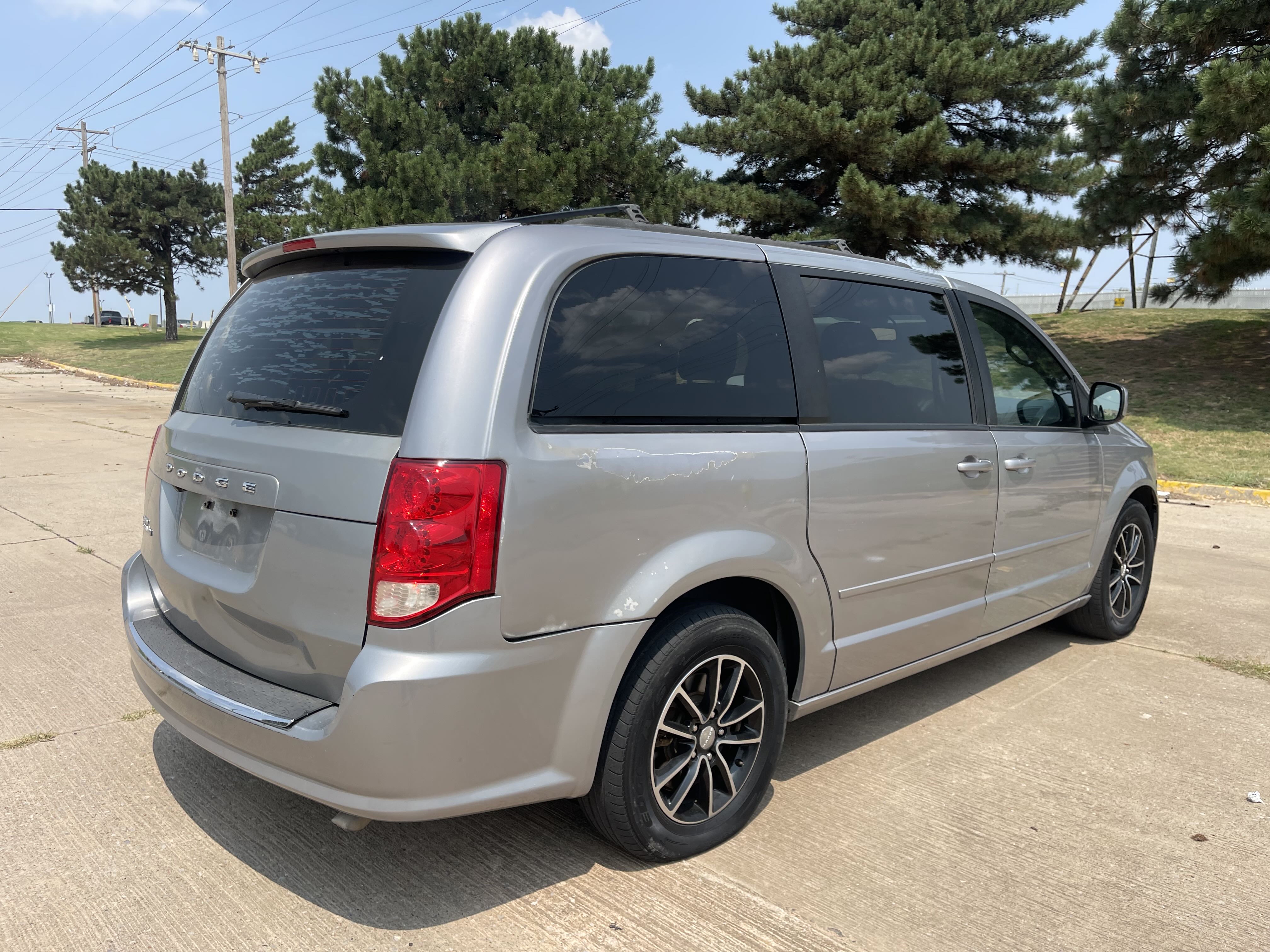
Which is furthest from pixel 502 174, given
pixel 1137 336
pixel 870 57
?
pixel 1137 336

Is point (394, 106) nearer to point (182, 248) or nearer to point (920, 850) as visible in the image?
point (182, 248)

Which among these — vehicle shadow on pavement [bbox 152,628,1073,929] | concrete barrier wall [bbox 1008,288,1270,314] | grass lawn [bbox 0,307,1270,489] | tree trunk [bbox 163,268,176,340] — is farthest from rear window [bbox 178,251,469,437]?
tree trunk [bbox 163,268,176,340]

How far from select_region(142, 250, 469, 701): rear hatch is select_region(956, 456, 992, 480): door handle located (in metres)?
2.04

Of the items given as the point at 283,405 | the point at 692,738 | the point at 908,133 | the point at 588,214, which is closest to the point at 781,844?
the point at 692,738

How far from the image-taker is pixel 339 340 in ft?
8.55

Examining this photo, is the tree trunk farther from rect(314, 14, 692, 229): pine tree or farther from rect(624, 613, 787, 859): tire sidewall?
rect(624, 613, 787, 859): tire sidewall

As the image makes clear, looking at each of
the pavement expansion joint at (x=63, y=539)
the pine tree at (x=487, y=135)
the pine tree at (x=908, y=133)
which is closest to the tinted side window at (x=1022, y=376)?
the pavement expansion joint at (x=63, y=539)

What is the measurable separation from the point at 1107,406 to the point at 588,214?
2872 millimetres

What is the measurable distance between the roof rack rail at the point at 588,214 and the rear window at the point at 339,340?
1.52 ft

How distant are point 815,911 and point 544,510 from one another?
1.30m

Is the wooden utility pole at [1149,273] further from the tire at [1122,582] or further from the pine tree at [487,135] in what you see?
the tire at [1122,582]

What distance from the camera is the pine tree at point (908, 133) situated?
1866 centimetres

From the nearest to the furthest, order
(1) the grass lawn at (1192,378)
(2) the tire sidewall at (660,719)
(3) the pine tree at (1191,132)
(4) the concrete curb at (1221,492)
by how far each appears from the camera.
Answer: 1. (2) the tire sidewall at (660,719)
2. (4) the concrete curb at (1221,492)
3. (1) the grass lawn at (1192,378)
4. (3) the pine tree at (1191,132)

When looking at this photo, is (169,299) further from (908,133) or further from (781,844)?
(781,844)
